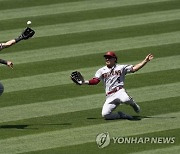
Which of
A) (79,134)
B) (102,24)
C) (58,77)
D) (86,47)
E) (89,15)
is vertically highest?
(89,15)

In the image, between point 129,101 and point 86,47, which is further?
point 86,47

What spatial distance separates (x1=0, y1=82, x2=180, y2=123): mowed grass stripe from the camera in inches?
508

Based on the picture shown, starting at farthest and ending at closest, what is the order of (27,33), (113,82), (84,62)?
(84,62) → (113,82) → (27,33)

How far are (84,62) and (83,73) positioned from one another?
2.02ft

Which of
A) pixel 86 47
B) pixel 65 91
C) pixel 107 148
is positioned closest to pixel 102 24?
pixel 86 47

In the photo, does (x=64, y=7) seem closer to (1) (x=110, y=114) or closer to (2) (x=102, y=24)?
(2) (x=102, y=24)

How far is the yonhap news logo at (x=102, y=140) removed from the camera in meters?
11.1

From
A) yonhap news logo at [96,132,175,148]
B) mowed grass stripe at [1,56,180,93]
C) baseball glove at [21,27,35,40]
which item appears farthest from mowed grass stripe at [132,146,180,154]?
mowed grass stripe at [1,56,180,93]

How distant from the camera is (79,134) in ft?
38.3

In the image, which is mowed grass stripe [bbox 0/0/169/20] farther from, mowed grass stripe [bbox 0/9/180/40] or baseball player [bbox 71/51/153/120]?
baseball player [bbox 71/51/153/120]

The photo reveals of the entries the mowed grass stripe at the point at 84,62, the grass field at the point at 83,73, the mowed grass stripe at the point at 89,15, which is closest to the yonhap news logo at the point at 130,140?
the grass field at the point at 83,73

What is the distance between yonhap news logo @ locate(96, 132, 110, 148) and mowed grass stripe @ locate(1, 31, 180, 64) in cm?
462

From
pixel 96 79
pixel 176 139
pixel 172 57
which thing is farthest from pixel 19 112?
pixel 172 57

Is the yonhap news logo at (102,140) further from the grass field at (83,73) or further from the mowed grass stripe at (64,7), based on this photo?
the mowed grass stripe at (64,7)
